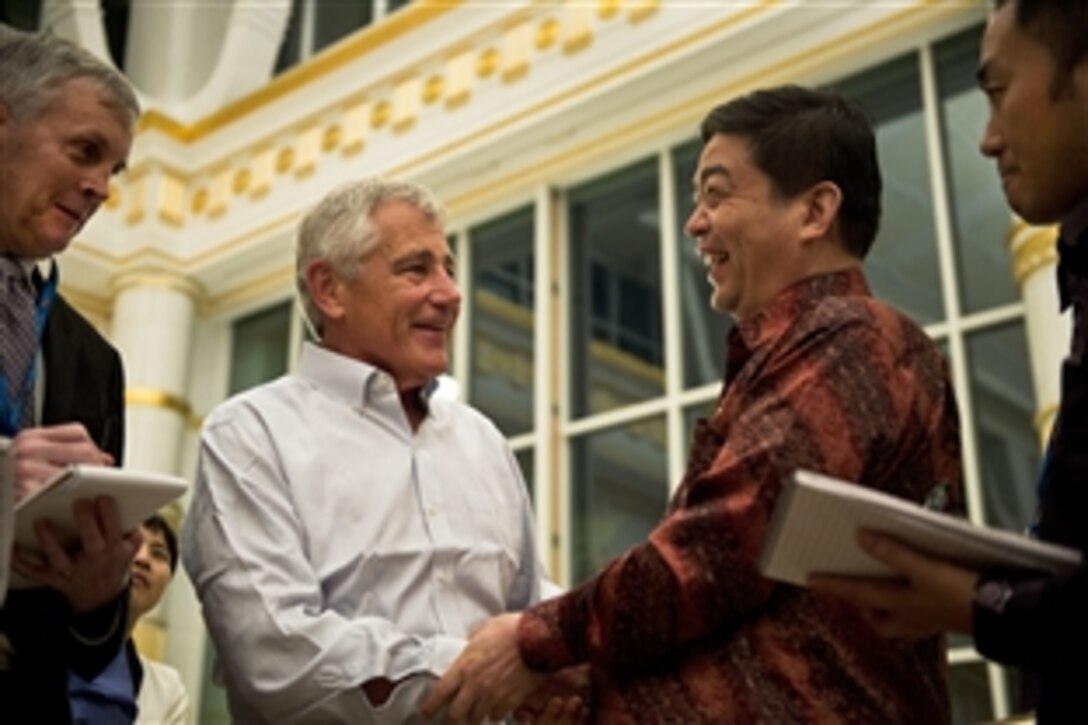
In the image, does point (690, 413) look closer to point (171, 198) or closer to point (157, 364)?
point (157, 364)

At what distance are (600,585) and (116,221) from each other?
737 centimetres

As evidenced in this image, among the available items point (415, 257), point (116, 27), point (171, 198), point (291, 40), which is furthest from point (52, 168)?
point (116, 27)

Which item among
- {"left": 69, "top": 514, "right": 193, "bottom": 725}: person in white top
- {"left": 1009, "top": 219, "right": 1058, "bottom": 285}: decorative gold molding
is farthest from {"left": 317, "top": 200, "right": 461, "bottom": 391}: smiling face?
{"left": 1009, "top": 219, "right": 1058, "bottom": 285}: decorative gold molding

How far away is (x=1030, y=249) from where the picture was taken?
5.41 meters

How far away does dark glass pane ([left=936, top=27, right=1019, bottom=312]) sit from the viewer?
19.1ft

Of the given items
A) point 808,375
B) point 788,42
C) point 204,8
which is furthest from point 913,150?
point 204,8

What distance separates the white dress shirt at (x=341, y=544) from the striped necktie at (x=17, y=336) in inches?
13.3

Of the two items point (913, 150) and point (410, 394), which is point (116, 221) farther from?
point (410, 394)

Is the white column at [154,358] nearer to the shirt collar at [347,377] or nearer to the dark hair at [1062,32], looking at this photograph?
the shirt collar at [347,377]

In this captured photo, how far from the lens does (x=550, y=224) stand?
291 inches

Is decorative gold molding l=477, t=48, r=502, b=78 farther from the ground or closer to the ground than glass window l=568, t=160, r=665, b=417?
farther from the ground

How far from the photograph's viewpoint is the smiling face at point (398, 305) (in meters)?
2.71

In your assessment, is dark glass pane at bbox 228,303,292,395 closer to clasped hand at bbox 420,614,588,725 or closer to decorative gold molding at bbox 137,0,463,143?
decorative gold molding at bbox 137,0,463,143

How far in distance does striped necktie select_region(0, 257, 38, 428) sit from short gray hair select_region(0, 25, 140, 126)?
0.89 feet
